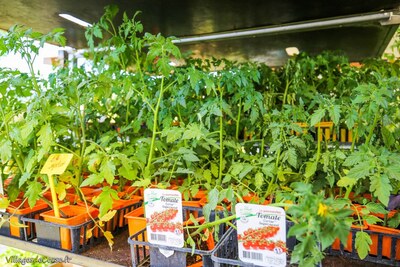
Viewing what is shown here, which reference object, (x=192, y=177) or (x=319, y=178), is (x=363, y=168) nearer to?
(x=319, y=178)

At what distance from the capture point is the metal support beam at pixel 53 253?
112cm

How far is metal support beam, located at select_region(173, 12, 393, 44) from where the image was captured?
177cm

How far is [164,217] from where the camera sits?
38.4 inches

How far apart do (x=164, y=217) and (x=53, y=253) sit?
1.73 feet

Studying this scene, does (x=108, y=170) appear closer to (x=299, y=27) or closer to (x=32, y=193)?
(x=32, y=193)

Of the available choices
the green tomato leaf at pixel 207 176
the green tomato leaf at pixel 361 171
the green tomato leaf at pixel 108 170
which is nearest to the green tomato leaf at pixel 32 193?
the green tomato leaf at pixel 108 170

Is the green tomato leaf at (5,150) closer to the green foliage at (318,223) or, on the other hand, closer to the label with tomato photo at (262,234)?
the label with tomato photo at (262,234)

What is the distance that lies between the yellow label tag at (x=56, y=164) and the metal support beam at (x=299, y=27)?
0.87m

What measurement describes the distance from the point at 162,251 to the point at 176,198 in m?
0.18

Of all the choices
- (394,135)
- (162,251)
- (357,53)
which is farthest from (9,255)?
(357,53)

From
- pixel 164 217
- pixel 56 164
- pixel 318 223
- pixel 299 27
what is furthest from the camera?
pixel 299 27

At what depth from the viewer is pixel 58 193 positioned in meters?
1.28

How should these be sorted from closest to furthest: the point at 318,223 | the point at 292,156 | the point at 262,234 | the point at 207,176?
1. the point at 318,223
2. the point at 262,234
3. the point at 292,156
4. the point at 207,176

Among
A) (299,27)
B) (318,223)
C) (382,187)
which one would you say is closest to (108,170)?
(318,223)
